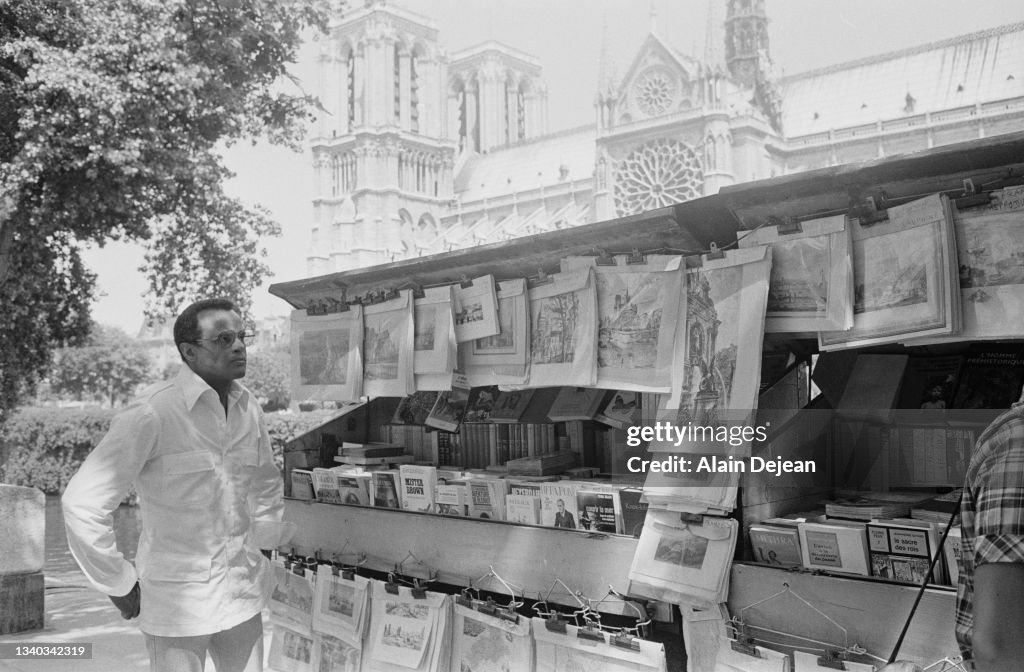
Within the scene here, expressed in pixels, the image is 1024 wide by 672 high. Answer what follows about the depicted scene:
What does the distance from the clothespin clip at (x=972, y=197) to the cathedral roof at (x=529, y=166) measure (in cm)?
6916

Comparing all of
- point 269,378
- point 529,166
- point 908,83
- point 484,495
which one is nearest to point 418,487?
point 484,495

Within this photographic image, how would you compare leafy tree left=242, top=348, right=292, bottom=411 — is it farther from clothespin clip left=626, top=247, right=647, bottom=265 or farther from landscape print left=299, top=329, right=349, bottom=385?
clothespin clip left=626, top=247, right=647, bottom=265

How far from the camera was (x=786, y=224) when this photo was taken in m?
3.24

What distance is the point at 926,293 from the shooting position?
9.32 feet

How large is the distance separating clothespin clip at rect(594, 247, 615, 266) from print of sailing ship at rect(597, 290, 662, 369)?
0.15 metres

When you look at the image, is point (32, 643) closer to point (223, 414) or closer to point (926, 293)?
point (223, 414)

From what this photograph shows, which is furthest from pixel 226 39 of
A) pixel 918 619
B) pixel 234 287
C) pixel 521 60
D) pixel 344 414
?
pixel 521 60

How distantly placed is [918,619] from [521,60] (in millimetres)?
91095

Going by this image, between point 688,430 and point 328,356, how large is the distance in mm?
2673

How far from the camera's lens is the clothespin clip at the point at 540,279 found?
4117mm

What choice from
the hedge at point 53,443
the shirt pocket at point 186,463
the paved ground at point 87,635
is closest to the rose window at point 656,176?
the hedge at point 53,443

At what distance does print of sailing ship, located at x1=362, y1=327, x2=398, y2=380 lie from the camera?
4902 mm

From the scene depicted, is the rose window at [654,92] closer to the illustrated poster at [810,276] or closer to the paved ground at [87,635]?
the paved ground at [87,635]

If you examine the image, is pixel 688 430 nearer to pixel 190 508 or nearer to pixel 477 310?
pixel 477 310
